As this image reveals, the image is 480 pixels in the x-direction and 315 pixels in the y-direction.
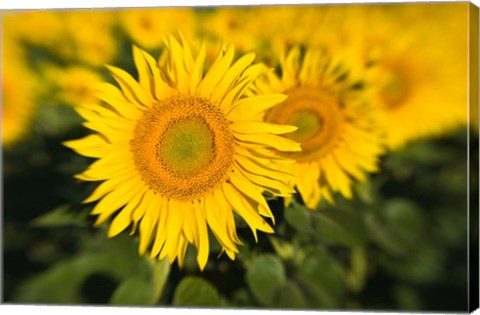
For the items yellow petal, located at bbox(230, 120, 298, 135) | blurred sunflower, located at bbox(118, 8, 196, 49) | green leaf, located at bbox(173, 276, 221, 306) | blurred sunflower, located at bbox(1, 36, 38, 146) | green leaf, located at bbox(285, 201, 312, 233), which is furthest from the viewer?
blurred sunflower, located at bbox(1, 36, 38, 146)

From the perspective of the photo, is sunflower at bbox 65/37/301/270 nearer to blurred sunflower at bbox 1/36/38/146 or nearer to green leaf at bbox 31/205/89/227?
green leaf at bbox 31/205/89/227

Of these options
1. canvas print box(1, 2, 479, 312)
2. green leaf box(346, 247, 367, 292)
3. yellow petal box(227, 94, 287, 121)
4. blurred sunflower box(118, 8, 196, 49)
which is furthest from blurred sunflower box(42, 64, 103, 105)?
green leaf box(346, 247, 367, 292)

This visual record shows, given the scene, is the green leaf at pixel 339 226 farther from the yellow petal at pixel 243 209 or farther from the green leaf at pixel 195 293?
the green leaf at pixel 195 293

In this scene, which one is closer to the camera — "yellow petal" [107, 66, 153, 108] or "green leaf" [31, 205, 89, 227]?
"yellow petal" [107, 66, 153, 108]

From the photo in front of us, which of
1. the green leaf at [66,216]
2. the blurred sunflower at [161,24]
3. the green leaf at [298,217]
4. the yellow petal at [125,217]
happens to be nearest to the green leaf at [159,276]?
the yellow petal at [125,217]

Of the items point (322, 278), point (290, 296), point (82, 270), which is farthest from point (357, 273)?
point (82, 270)

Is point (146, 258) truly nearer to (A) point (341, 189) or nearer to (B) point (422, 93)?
(A) point (341, 189)

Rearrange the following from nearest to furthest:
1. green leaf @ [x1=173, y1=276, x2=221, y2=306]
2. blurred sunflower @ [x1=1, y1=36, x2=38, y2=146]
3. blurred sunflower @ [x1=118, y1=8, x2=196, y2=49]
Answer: green leaf @ [x1=173, y1=276, x2=221, y2=306] → blurred sunflower @ [x1=118, y1=8, x2=196, y2=49] → blurred sunflower @ [x1=1, y1=36, x2=38, y2=146]

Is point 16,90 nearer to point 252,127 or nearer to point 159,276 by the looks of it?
point 159,276
